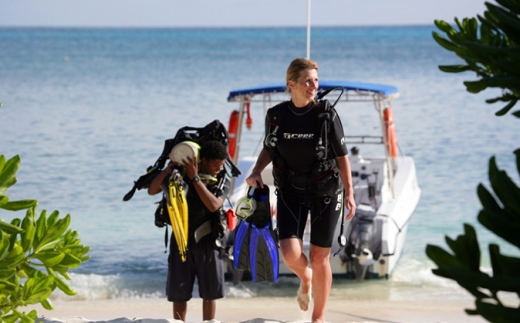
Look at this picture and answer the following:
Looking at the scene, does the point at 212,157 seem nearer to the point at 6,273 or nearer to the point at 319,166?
the point at 319,166

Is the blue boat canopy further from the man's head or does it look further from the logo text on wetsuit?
the logo text on wetsuit

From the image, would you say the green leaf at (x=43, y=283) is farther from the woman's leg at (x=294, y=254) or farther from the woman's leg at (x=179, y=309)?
the woman's leg at (x=179, y=309)

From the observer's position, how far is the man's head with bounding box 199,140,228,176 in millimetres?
5195

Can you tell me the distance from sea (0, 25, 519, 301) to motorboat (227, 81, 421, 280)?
0.32 m

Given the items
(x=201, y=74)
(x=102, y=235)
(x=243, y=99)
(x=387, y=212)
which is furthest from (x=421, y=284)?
(x=201, y=74)

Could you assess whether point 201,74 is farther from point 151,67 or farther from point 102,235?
point 102,235

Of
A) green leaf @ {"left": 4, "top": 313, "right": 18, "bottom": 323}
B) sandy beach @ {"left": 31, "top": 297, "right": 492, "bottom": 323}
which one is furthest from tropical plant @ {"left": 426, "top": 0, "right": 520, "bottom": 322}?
sandy beach @ {"left": 31, "top": 297, "right": 492, "bottom": 323}

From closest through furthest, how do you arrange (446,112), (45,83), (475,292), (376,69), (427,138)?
1. (475,292)
2. (427,138)
3. (446,112)
4. (45,83)
5. (376,69)

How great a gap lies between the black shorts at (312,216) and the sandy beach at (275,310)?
10.1 ft

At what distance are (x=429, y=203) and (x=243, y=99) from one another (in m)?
5.99

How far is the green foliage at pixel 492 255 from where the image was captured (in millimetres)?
1923

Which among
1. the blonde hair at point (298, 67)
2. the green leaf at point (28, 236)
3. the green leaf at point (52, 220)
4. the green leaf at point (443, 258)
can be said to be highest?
the blonde hair at point (298, 67)

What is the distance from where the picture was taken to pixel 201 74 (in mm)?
43312

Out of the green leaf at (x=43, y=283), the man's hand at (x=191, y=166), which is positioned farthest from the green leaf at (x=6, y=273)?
the man's hand at (x=191, y=166)
